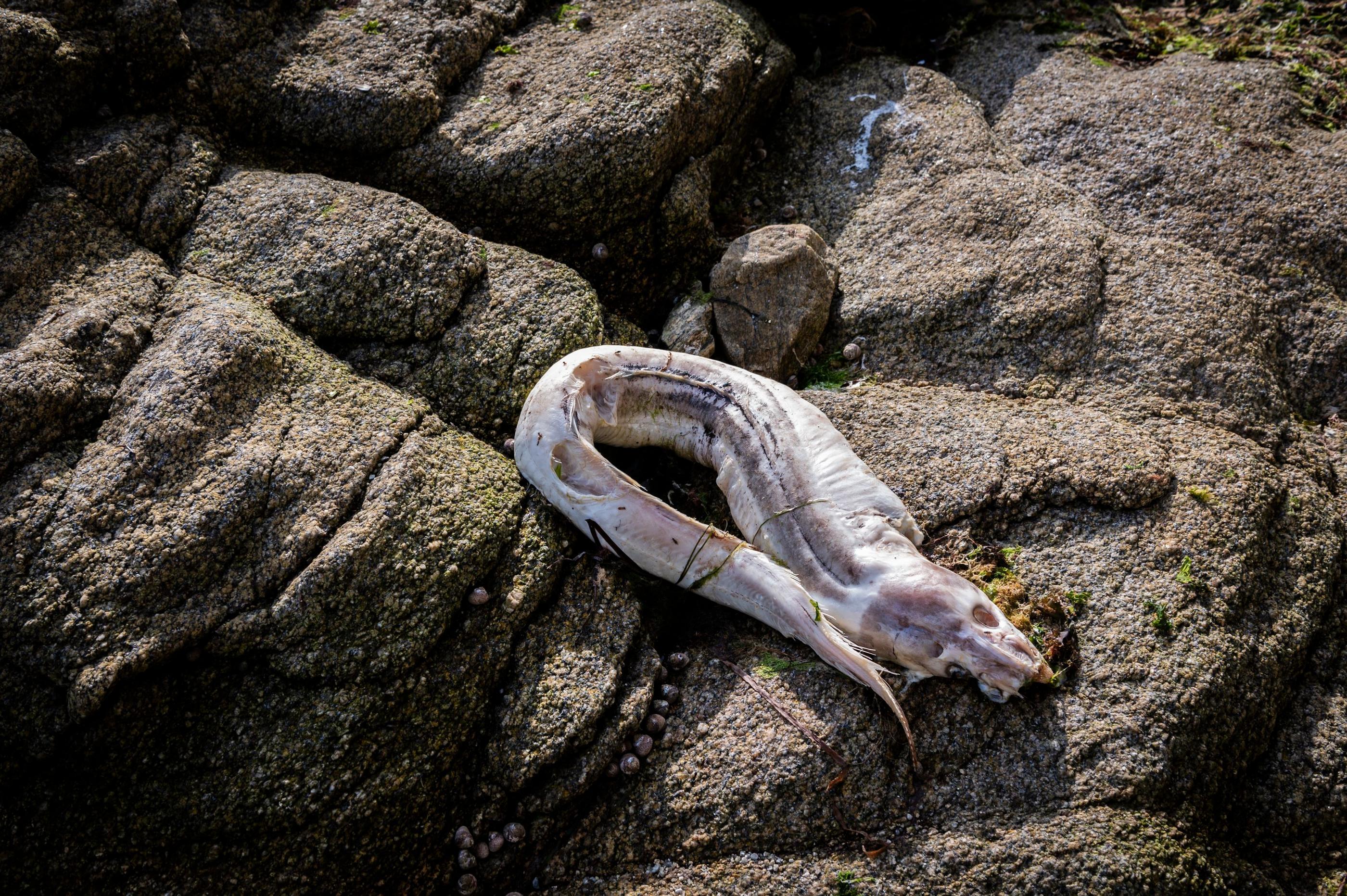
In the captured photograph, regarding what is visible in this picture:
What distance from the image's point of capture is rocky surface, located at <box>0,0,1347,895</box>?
3.85m

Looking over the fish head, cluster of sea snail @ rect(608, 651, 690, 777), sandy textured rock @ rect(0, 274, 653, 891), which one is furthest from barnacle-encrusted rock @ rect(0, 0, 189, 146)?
the fish head

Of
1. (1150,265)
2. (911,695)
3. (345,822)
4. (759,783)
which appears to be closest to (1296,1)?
(1150,265)

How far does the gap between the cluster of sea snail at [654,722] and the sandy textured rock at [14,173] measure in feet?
14.5

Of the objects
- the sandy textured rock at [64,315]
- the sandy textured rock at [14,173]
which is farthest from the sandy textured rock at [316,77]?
Result: the sandy textured rock at [64,315]

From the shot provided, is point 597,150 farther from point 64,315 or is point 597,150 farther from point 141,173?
point 64,315

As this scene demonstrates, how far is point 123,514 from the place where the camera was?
13.3ft

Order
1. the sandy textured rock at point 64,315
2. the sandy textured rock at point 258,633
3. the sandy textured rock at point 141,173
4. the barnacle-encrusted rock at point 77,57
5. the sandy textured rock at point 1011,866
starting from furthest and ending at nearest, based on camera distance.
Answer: the sandy textured rock at point 141,173 → the barnacle-encrusted rock at point 77,57 → the sandy textured rock at point 64,315 → the sandy textured rock at point 258,633 → the sandy textured rock at point 1011,866

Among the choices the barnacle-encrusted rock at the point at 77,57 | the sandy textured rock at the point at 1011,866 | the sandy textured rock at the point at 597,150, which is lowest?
the sandy textured rock at the point at 1011,866

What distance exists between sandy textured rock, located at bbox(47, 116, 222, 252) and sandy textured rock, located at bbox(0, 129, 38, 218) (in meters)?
0.18

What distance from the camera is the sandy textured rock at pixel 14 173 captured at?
4.83m

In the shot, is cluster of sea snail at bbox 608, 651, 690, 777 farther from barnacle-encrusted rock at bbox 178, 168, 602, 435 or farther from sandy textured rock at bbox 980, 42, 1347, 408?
sandy textured rock at bbox 980, 42, 1347, 408

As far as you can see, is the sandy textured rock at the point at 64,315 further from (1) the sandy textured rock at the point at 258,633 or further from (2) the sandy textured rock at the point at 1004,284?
(2) the sandy textured rock at the point at 1004,284

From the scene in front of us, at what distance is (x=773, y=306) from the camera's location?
5707mm

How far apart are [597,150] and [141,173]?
278 cm
